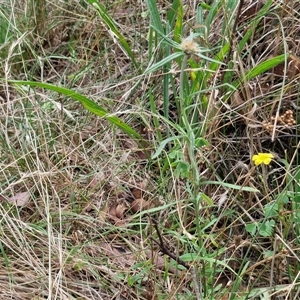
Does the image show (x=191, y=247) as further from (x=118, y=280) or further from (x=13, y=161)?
(x=13, y=161)

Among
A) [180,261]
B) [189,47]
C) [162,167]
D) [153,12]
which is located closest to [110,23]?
[153,12]

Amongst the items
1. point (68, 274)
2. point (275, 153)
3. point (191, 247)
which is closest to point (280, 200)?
point (191, 247)

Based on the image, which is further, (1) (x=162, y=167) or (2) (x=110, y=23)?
(2) (x=110, y=23)

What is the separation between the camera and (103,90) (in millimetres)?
1864

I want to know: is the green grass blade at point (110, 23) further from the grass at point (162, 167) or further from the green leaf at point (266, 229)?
the green leaf at point (266, 229)

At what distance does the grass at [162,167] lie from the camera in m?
1.34

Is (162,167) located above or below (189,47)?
below

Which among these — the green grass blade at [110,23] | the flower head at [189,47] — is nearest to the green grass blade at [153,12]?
the green grass blade at [110,23]

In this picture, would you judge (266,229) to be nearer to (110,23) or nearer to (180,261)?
(180,261)

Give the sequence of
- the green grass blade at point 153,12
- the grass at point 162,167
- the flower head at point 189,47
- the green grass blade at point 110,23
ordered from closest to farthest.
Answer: the flower head at point 189,47, the grass at point 162,167, the green grass blade at point 153,12, the green grass blade at point 110,23

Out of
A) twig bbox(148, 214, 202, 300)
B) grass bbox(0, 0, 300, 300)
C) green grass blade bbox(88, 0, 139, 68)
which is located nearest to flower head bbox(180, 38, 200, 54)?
grass bbox(0, 0, 300, 300)

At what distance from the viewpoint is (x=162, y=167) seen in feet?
5.36

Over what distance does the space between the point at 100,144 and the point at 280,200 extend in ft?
1.93

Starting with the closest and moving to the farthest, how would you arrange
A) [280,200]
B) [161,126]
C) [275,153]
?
1. [280,200]
2. [275,153]
3. [161,126]
